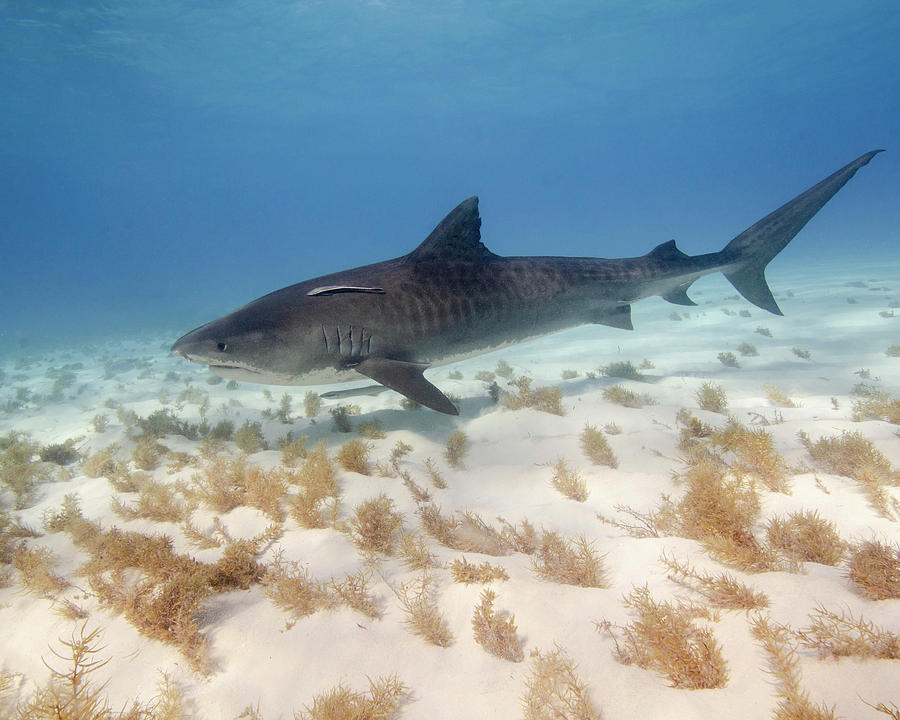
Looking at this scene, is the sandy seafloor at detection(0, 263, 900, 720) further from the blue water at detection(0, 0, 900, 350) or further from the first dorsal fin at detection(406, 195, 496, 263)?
the blue water at detection(0, 0, 900, 350)

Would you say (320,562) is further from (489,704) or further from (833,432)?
(833,432)

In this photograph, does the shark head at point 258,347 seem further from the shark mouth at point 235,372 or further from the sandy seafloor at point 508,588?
the sandy seafloor at point 508,588

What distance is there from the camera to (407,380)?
202 inches

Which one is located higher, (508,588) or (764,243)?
(764,243)

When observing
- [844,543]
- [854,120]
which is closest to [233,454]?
[844,543]

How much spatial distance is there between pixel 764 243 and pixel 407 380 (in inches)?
308

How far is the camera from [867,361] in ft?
27.6

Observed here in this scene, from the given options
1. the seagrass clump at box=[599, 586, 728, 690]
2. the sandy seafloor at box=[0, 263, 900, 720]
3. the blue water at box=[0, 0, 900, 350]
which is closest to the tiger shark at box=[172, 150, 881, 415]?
the sandy seafloor at box=[0, 263, 900, 720]

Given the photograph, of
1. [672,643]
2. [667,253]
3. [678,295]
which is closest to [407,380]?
[672,643]

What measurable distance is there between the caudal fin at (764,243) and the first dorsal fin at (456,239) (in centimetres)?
535

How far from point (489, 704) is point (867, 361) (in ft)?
35.8

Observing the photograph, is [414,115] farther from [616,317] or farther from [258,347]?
[258,347]

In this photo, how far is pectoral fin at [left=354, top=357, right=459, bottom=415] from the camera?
4879 mm

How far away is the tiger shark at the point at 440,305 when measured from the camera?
4.98m
